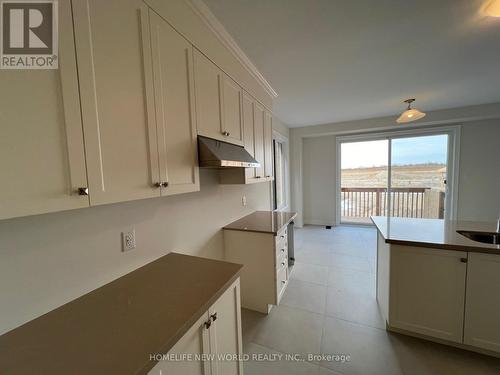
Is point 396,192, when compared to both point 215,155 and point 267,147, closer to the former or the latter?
point 267,147

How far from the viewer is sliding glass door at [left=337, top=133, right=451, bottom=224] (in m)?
4.27

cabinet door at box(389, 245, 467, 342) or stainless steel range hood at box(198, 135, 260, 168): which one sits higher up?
stainless steel range hood at box(198, 135, 260, 168)

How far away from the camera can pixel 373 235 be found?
4375mm

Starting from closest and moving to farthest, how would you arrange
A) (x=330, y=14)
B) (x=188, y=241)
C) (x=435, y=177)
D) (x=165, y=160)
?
(x=165, y=160)
(x=330, y=14)
(x=188, y=241)
(x=435, y=177)

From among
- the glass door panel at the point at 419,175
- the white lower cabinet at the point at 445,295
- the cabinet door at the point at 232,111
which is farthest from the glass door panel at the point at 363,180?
the cabinet door at the point at 232,111

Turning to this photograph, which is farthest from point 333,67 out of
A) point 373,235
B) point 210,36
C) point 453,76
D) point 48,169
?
point 373,235

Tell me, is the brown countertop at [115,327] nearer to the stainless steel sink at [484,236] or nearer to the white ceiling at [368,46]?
the white ceiling at [368,46]

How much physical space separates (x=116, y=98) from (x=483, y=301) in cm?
273

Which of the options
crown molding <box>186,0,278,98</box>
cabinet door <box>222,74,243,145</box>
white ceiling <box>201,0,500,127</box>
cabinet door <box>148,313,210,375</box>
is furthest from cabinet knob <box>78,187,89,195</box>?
white ceiling <box>201,0,500,127</box>

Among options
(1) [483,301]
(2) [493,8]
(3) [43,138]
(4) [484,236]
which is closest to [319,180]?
(4) [484,236]

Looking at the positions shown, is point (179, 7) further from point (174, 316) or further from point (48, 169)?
point (174, 316)

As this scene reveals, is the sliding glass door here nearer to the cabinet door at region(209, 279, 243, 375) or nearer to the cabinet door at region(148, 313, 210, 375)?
the cabinet door at region(209, 279, 243, 375)

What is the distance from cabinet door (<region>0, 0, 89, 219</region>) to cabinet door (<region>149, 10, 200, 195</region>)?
0.39 m

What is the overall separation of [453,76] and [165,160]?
11.9 feet
